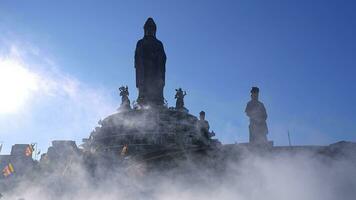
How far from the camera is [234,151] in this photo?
47.3 feet

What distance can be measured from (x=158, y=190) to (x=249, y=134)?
6.35 m

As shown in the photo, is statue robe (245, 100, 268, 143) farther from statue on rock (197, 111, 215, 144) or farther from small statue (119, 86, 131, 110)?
small statue (119, 86, 131, 110)

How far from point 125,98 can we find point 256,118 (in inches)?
743

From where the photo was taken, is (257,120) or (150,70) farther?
(150,70)

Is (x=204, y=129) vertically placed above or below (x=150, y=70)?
below

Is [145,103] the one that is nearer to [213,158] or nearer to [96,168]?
[96,168]

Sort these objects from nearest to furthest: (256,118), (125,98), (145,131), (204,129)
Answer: (256,118)
(145,131)
(204,129)
(125,98)

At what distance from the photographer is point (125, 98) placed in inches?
1388

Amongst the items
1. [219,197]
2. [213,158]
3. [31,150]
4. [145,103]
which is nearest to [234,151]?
[213,158]

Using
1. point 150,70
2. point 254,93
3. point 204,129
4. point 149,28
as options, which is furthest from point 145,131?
point 149,28

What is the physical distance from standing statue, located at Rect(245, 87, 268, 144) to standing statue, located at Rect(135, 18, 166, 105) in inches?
684

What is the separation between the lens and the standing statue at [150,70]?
3603 cm

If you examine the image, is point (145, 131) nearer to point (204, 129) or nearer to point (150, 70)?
point (204, 129)

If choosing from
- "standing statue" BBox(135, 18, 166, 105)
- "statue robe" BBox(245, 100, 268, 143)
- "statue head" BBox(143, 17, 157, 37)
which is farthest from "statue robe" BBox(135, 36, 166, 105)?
"statue robe" BBox(245, 100, 268, 143)
